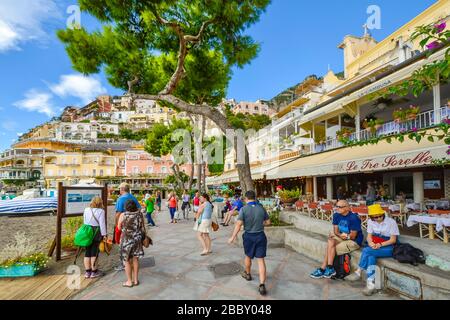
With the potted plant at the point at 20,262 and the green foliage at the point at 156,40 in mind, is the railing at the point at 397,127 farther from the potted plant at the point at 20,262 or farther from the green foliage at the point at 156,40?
the potted plant at the point at 20,262

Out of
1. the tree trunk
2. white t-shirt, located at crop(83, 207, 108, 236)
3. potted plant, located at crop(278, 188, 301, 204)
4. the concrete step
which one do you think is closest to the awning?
potted plant, located at crop(278, 188, 301, 204)

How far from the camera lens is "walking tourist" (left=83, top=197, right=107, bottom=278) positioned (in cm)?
464

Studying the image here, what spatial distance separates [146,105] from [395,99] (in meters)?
118

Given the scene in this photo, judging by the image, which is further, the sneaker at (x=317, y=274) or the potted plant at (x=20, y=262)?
the potted plant at (x=20, y=262)

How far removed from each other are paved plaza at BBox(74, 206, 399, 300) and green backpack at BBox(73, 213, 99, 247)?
744mm

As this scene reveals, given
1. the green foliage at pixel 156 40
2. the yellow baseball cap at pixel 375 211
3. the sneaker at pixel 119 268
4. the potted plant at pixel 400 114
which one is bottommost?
the sneaker at pixel 119 268

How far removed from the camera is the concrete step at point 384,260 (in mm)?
3145

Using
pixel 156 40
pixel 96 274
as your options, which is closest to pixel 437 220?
pixel 96 274

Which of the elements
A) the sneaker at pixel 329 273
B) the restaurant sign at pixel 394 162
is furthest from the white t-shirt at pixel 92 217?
the restaurant sign at pixel 394 162

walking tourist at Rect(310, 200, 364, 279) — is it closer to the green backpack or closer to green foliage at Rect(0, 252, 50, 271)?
the green backpack

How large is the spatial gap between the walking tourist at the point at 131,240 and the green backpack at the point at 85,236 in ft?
2.88
